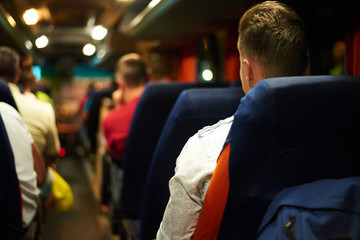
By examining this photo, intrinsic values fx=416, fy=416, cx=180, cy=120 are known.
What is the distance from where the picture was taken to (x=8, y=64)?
8.70 feet

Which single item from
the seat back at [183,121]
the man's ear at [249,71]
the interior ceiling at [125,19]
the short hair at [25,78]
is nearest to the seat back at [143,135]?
the seat back at [183,121]

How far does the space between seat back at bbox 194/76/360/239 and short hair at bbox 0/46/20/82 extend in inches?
76.2

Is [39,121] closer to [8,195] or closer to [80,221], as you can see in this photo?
[8,195]

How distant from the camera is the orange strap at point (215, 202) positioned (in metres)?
1.13

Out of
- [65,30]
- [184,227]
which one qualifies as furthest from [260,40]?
[65,30]

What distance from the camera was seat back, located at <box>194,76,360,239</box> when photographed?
3.51 feet

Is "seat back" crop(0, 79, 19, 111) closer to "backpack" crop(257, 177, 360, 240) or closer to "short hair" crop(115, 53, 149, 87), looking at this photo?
"backpack" crop(257, 177, 360, 240)

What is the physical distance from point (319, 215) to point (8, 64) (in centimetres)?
224

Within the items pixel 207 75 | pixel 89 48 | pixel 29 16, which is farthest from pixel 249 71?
pixel 89 48

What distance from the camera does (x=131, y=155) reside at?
266 centimetres

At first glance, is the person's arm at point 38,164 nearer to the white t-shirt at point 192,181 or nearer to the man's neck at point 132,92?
the white t-shirt at point 192,181

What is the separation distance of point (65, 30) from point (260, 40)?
1126 centimetres

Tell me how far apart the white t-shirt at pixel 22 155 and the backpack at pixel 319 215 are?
1.42 meters

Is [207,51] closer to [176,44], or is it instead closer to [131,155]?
[176,44]
